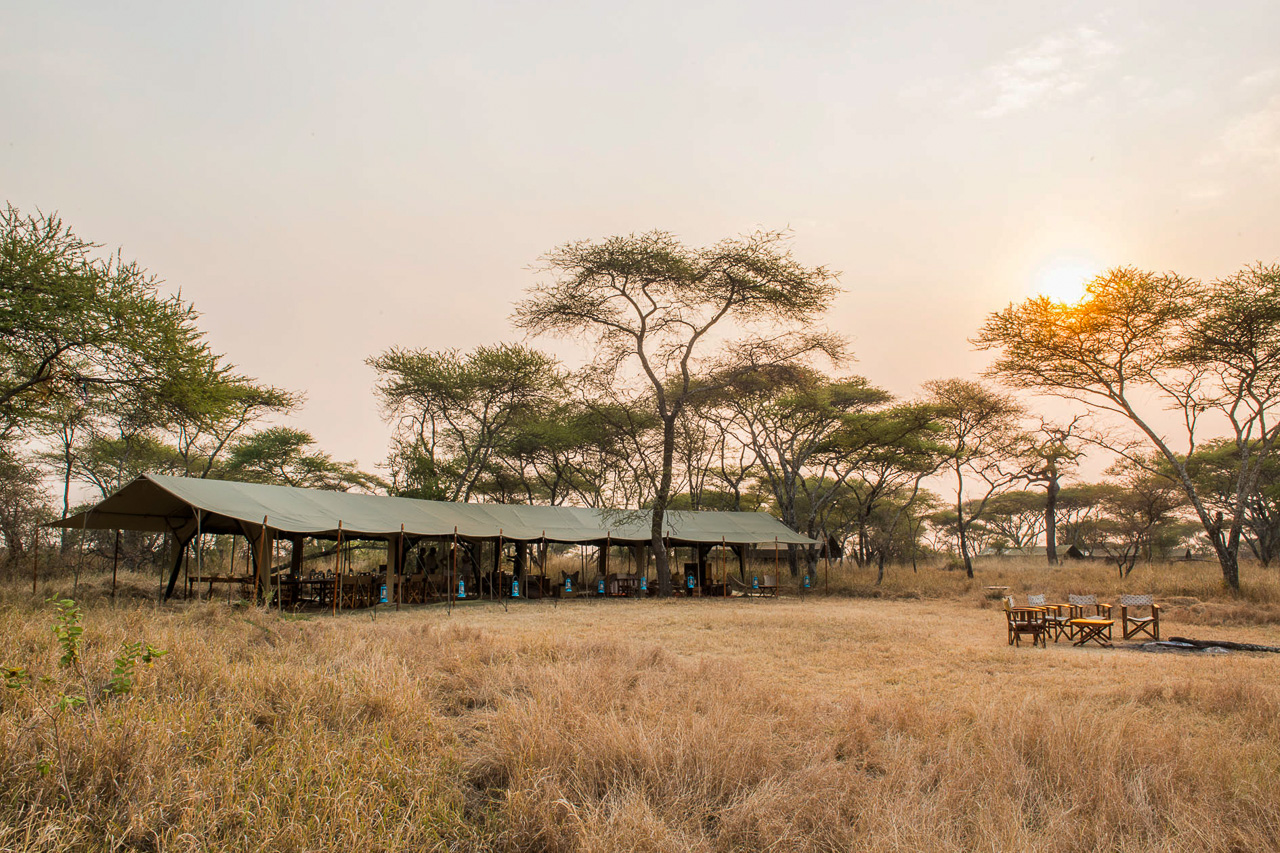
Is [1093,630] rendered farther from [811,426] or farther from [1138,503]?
[1138,503]

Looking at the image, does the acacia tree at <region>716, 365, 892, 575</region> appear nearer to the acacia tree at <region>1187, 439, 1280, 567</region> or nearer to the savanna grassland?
the acacia tree at <region>1187, 439, 1280, 567</region>

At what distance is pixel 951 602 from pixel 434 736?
56.6 ft

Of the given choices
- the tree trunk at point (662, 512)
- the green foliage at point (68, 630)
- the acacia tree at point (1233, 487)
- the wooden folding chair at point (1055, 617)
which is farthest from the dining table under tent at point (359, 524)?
the acacia tree at point (1233, 487)

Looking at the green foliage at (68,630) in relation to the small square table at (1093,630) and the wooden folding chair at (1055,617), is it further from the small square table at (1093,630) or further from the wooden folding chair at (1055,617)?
the small square table at (1093,630)

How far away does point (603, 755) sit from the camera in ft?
12.4

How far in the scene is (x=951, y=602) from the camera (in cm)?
1847

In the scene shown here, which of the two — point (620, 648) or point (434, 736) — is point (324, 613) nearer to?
point (620, 648)

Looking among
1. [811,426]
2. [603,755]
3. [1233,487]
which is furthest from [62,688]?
[1233,487]

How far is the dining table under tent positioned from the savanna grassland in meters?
6.57

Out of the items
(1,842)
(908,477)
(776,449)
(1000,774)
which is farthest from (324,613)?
(908,477)

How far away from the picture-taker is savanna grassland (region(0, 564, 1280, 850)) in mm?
3018

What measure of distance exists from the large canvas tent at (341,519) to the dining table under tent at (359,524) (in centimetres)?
3

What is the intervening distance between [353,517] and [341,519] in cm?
56

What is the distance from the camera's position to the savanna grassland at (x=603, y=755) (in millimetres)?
3018
